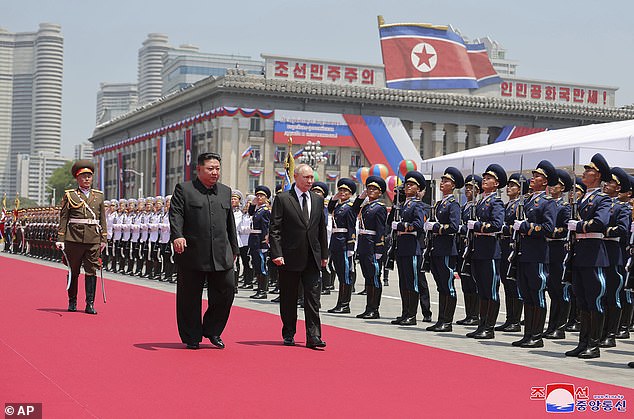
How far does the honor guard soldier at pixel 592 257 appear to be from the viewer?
10.5 metres

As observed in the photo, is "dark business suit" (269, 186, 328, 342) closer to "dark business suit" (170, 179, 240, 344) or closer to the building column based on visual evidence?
"dark business suit" (170, 179, 240, 344)

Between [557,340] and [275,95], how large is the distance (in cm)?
5565

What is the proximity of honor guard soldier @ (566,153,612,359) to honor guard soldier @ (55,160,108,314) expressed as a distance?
6504 mm

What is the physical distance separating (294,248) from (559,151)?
1191 centimetres

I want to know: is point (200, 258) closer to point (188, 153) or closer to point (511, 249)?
point (511, 249)

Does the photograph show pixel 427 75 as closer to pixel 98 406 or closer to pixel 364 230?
pixel 364 230

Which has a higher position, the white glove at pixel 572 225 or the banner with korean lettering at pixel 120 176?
the banner with korean lettering at pixel 120 176

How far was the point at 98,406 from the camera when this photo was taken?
21.5 feet

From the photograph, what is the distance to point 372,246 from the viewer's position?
14578 millimetres

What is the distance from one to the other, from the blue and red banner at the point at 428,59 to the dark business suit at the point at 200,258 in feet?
188

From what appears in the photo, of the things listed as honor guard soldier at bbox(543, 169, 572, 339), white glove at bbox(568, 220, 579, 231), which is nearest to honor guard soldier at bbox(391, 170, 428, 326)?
honor guard soldier at bbox(543, 169, 572, 339)

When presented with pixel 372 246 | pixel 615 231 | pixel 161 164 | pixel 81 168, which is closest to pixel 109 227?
pixel 81 168

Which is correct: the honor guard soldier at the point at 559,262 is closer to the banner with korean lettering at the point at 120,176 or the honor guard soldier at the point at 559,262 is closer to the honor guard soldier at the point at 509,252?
the honor guard soldier at the point at 509,252

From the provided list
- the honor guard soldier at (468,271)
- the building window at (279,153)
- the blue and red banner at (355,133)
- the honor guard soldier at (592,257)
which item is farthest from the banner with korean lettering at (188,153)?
the honor guard soldier at (592,257)
